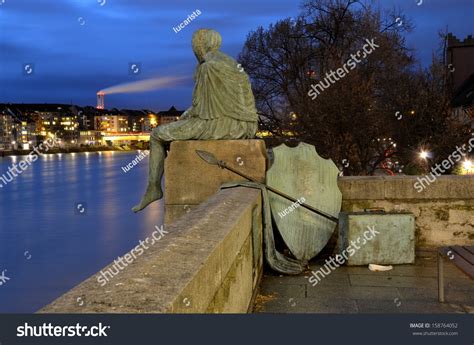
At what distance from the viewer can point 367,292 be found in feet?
18.2

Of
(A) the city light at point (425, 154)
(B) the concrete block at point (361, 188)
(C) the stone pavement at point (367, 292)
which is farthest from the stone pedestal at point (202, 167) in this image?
(A) the city light at point (425, 154)

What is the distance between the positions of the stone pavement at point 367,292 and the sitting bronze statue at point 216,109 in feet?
5.87

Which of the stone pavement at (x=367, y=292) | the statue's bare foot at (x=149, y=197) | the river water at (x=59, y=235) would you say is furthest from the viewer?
the river water at (x=59, y=235)

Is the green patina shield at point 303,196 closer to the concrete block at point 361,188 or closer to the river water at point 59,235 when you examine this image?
the concrete block at point 361,188

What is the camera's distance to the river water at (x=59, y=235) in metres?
24.3

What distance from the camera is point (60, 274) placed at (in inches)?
1017

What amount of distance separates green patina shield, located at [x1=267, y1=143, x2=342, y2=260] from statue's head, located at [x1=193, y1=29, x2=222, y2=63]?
1.50 metres

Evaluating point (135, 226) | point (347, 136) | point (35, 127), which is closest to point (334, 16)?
point (347, 136)

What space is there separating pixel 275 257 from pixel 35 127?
184209 mm

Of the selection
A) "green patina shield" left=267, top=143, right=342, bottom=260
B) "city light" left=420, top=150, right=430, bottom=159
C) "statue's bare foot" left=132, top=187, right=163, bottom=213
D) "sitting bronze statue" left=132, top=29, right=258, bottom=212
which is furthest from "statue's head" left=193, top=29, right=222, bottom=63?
"city light" left=420, top=150, right=430, bottom=159

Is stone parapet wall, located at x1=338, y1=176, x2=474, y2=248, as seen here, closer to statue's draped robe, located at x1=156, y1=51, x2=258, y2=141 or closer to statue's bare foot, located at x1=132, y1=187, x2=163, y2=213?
statue's draped robe, located at x1=156, y1=51, x2=258, y2=141

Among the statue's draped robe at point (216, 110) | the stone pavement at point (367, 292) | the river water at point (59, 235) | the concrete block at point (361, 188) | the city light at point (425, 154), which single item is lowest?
the river water at point (59, 235)

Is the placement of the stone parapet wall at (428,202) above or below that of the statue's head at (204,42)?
below

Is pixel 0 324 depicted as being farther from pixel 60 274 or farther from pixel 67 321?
pixel 60 274
